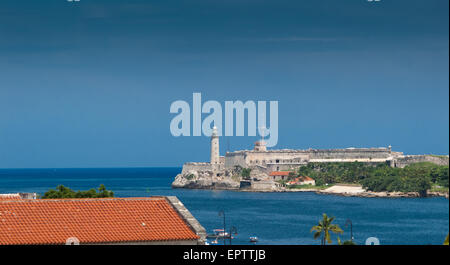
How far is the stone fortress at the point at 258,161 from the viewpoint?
110m

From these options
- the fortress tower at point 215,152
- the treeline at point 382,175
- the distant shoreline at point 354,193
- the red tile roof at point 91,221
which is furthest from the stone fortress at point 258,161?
the red tile roof at point 91,221

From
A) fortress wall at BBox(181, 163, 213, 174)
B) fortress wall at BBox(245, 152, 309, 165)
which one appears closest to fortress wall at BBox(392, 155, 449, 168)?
fortress wall at BBox(245, 152, 309, 165)

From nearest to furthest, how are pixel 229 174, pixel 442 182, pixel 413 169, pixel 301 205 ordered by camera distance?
pixel 301 205 < pixel 442 182 < pixel 413 169 < pixel 229 174

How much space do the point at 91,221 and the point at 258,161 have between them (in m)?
107

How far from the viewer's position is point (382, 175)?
9175cm

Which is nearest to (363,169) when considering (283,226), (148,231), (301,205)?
(301,205)

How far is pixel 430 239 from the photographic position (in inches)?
1572

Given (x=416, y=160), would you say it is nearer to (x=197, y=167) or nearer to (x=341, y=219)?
(x=197, y=167)

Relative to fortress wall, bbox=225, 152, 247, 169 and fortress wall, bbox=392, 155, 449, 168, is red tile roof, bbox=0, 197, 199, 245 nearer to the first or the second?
fortress wall, bbox=392, 155, 449, 168

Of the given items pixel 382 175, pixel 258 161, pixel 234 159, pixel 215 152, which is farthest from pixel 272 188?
pixel 215 152

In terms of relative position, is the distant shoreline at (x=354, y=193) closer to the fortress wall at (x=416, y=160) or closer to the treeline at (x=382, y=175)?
the treeline at (x=382, y=175)

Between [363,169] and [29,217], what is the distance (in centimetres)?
9276

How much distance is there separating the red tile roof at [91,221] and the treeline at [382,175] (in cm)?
6894
